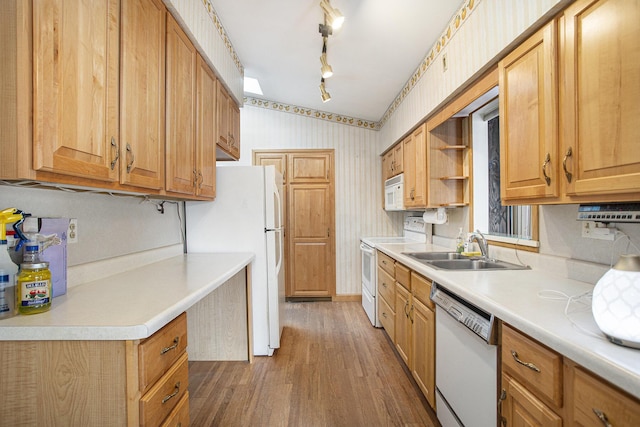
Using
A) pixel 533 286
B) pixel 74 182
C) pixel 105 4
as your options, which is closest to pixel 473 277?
pixel 533 286

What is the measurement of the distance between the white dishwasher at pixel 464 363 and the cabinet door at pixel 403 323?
475 millimetres

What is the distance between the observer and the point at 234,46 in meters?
2.77

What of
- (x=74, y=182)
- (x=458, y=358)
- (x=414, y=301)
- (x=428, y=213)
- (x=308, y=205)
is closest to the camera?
(x=74, y=182)

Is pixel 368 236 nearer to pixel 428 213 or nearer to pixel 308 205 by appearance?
pixel 308 205

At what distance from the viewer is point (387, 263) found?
280 centimetres

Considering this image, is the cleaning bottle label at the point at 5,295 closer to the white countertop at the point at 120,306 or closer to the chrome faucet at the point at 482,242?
the white countertop at the point at 120,306

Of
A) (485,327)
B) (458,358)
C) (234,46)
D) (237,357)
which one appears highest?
(234,46)

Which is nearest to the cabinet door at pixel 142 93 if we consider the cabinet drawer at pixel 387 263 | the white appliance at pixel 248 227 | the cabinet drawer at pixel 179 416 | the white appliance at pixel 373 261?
the cabinet drawer at pixel 179 416

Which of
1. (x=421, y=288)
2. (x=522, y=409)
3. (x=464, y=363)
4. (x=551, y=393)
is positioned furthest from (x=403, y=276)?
(x=551, y=393)

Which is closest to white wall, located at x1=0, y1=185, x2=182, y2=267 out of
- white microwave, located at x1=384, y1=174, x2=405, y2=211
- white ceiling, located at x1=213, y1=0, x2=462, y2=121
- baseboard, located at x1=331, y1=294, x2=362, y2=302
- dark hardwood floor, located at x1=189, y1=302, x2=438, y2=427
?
dark hardwood floor, located at x1=189, y1=302, x2=438, y2=427

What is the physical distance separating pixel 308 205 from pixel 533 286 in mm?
3201

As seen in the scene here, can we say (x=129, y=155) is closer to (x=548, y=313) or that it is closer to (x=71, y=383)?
(x=71, y=383)

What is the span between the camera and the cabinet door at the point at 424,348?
5.86 feet

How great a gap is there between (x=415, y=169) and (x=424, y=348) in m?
1.62
